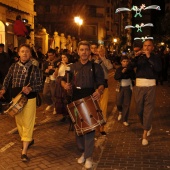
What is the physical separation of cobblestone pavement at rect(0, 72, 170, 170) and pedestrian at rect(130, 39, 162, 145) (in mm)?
487

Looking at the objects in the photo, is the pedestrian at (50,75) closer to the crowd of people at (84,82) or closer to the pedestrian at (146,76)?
the crowd of people at (84,82)

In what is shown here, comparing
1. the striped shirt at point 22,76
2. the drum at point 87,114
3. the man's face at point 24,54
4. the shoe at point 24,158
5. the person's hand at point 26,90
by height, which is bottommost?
the shoe at point 24,158

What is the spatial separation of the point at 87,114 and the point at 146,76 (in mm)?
2022

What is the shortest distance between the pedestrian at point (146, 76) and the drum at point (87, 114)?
1.81m

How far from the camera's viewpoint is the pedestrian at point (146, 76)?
6.63 metres

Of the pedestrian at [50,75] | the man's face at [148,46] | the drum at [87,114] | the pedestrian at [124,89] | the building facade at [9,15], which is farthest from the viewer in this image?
the building facade at [9,15]

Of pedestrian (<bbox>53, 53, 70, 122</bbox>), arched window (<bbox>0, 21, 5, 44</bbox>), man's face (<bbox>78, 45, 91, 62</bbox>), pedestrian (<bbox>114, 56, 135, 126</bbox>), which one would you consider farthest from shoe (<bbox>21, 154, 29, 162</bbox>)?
arched window (<bbox>0, 21, 5, 44</bbox>)

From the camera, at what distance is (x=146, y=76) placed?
667 cm

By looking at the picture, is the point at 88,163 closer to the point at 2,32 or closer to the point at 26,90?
the point at 26,90

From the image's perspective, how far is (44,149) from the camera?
21.1 feet

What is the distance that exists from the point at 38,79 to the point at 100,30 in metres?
58.8

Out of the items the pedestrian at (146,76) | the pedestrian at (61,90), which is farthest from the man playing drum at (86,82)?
the pedestrian at (61,90)

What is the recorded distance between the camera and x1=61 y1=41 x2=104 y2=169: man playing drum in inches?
210

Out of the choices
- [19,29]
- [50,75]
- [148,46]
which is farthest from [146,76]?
[19,29]
